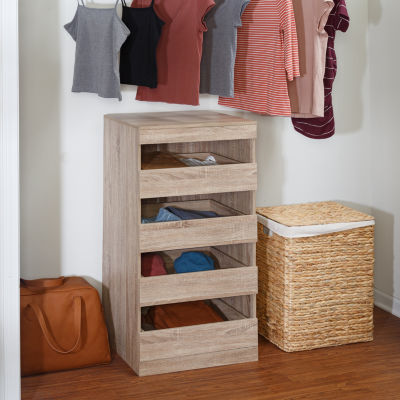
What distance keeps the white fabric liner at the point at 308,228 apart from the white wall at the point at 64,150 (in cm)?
37

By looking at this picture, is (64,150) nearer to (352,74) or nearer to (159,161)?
(159,161)

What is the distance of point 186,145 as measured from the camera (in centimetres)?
308

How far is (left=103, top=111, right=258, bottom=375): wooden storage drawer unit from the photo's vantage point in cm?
269

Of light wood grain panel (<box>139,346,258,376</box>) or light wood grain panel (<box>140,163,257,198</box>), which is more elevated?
light wood grain panel (<box>140,163,257,198</box>)

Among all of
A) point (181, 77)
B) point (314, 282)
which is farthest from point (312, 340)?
point (181, 77)

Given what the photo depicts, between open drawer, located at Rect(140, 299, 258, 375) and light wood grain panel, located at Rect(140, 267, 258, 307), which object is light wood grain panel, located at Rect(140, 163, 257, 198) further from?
open drawer, located at Rect(140, 299, 258, 375)

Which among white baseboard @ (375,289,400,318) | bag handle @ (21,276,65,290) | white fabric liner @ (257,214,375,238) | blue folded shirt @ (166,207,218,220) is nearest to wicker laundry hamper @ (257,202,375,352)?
white fabric liner @ (257,214,375,238)

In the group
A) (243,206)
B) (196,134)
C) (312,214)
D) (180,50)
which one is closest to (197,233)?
(243,206)

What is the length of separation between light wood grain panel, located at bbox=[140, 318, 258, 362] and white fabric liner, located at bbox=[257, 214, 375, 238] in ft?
1.19

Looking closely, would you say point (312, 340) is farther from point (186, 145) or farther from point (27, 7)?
point (27, 7)

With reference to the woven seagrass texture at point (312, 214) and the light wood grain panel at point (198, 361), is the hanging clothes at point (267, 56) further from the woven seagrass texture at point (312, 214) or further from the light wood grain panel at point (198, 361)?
the light wood grain panel at point (198, 361)

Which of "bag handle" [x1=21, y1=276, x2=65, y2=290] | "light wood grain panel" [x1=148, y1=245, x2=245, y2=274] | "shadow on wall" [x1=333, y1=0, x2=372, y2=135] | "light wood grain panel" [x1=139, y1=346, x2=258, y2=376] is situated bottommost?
"light wood grain panel" [x1=139, y1=346, x2=258, y2=376]

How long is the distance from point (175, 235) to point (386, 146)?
1200mm

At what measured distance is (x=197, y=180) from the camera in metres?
2.73
